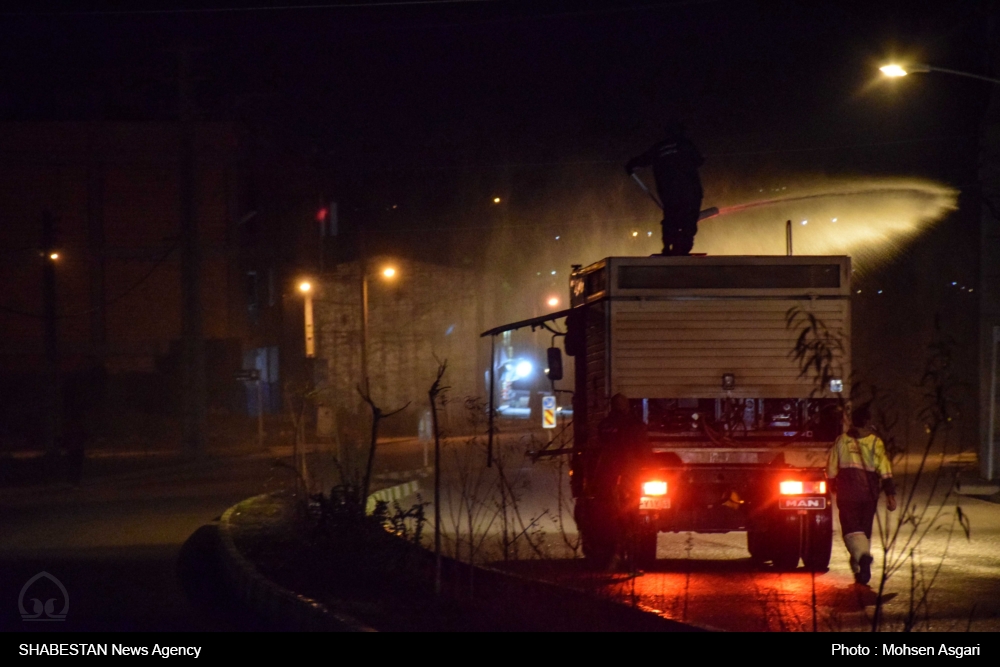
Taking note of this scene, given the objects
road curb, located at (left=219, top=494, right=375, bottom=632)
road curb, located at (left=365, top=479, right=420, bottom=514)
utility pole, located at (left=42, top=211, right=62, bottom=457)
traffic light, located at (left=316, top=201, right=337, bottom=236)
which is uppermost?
traffic light, located at (left=316, top=201, right=337, bottom=236)

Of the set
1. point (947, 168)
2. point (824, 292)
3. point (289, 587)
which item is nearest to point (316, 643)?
point (289, 587)

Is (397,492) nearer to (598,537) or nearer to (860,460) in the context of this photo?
(598,537)

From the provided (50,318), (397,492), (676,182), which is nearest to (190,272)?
(50,318)

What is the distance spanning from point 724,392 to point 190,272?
74.6 ft

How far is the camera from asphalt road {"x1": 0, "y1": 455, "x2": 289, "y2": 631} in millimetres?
8711

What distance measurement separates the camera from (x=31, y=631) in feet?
26.3

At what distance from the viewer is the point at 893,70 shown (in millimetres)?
14500

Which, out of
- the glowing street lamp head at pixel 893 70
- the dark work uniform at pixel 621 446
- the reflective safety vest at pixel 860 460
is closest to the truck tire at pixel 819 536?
the reflective safety vest at pixel 860 460

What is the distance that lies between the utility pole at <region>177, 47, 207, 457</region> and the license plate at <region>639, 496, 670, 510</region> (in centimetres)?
2209

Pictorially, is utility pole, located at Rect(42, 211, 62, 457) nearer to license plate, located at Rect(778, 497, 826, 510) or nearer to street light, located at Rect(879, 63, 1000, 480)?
street light, located at Rect(879, 63, 1000, 480)

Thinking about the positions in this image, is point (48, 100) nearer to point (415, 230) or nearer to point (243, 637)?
point (415, 230)

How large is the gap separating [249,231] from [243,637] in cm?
4684

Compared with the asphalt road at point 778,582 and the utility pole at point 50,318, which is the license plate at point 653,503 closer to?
the asphalt road at point 778,582

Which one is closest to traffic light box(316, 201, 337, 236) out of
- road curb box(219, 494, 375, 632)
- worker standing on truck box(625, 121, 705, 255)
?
worker standing on truck box(625, 121, 705, 255)
